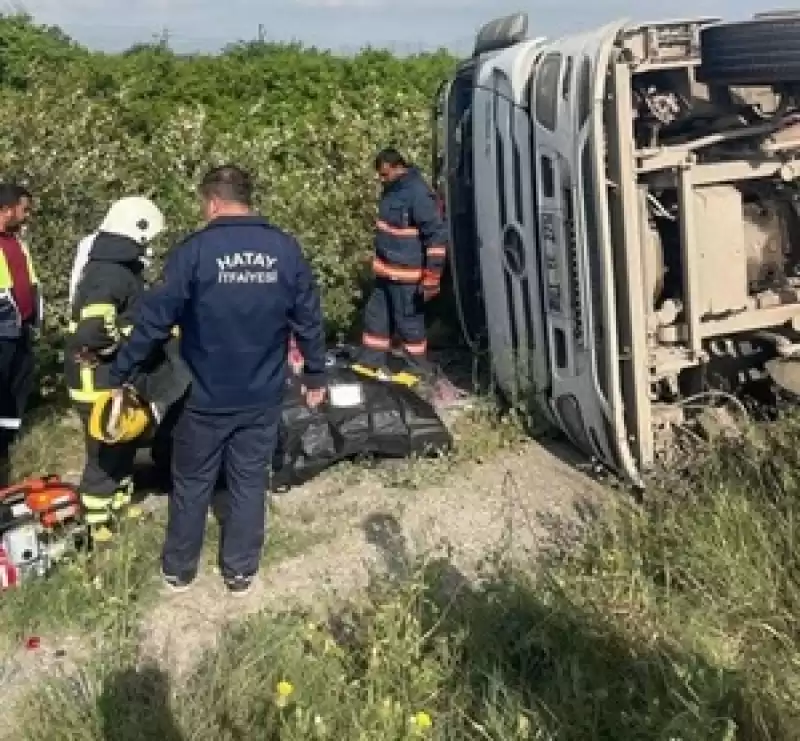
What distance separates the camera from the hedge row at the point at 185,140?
6.75 m

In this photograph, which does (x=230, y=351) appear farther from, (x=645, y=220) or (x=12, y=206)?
(x=645, y=220)

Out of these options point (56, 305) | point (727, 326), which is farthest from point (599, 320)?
point (56, 305)

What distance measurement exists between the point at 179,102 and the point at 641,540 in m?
8.90

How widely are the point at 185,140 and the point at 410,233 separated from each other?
1.88m

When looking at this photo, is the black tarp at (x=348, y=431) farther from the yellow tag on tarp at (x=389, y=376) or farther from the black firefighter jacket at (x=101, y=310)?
the black firefighter jacket at (x=101, y=310)

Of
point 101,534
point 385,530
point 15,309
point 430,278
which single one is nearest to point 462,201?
point 430,278

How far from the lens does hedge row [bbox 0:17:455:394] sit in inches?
266

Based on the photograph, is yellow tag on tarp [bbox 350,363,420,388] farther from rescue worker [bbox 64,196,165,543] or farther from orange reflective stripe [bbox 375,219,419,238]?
rescue worker [bbox 64,196,165,543]

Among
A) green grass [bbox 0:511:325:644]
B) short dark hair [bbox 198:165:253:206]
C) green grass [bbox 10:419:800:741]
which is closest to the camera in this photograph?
green grass [bbox 10:419:800:741]

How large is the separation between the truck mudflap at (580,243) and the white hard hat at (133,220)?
1.90 m

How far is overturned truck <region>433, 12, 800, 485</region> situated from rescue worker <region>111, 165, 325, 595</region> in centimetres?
141

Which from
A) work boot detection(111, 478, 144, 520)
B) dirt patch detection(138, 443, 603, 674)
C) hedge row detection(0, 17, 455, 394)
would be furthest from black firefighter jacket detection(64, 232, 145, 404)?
hedge row detection(0, 17, 455, 394)

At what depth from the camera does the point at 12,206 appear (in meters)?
5.43

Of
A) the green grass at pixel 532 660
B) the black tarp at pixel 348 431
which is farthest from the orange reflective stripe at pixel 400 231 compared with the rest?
the green grass at pixel 532 660
